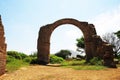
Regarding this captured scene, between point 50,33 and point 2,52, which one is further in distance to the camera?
point 50,33

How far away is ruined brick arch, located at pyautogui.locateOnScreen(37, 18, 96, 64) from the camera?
24.7 metres

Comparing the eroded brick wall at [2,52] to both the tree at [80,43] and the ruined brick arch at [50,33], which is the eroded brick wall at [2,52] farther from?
the tree at [80,43]

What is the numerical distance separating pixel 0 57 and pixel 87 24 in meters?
16.5

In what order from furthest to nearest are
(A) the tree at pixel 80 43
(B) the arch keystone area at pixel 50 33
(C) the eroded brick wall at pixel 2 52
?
(A) the tree at pixel 80 43 → (B) the arch keystone area at pixel 50 33 → (C) the eroded brick wall at pixel 2 52

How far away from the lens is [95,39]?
22.1 m

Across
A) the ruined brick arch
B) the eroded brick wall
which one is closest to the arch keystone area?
the ruined brick arch

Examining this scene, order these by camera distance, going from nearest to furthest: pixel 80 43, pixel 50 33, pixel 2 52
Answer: pixel 2 52
pixel 50 33
pixel 80 43

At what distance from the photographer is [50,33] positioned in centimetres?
2533

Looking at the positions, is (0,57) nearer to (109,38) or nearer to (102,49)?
(102,49)

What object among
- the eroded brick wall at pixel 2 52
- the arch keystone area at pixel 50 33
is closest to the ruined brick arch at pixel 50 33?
the arch keystone area at pixel 50 33

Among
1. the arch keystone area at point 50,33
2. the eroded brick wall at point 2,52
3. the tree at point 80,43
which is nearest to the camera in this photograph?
the eroded brick wall at point 2,52

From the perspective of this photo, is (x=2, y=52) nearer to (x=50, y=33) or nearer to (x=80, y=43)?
(x=50, y=33)

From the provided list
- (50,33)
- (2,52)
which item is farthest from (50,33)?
(2,52)

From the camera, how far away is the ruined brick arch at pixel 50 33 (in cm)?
2466
